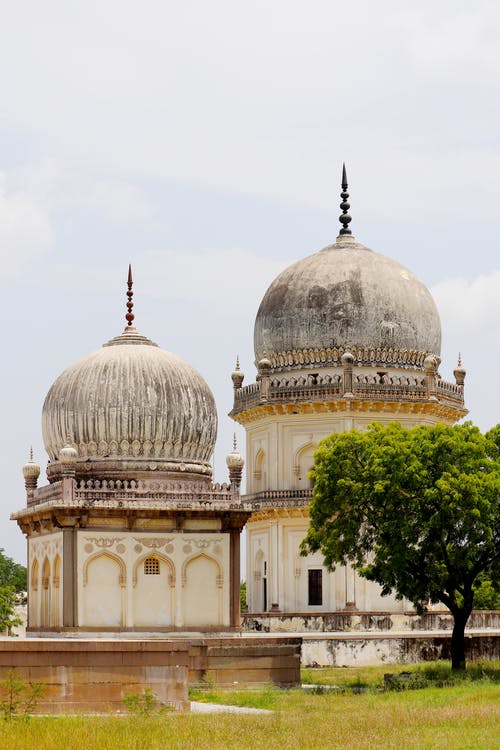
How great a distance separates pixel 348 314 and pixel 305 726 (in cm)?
2888

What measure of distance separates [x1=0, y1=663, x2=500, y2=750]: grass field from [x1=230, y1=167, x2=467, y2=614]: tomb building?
19.0 metres

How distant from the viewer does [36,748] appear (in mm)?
21938

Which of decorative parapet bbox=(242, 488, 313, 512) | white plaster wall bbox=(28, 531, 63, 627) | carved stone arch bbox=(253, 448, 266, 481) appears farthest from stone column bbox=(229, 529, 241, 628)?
carved stone arch bbox=(253, 448, 266, 481)

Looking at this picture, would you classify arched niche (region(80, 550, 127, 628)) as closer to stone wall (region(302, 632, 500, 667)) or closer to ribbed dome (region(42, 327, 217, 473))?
ribbed dome (region(42, 327, 217, 473))

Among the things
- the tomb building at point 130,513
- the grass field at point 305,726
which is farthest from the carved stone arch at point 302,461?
the grass field at point 305,726

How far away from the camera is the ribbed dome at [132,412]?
4075 cm

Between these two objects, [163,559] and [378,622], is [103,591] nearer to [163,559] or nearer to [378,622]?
[163,559]

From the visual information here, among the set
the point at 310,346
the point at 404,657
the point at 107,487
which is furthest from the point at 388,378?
the point at 107,487

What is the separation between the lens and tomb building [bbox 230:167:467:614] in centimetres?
5188

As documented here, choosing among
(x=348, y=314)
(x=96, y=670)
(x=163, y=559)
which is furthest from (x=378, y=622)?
(x=96, y=670)

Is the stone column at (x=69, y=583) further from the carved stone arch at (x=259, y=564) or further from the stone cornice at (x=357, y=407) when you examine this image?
the carved stone arch at (x=259, y=564)

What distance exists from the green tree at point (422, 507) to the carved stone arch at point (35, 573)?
7916 millimetres

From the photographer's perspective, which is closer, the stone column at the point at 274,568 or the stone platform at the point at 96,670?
the stone platform at the point at 96,670

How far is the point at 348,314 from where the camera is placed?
175 feet
